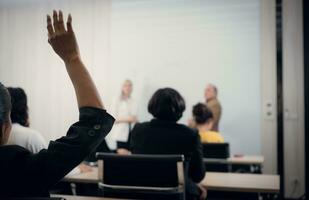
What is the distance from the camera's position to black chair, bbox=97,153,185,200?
1861 millimetres

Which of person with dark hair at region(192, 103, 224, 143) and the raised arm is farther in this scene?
person with dark hair at region(192, 103, 224, 143)

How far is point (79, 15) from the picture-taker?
18.6 ft

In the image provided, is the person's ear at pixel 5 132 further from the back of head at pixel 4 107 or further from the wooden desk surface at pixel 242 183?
the wooden desk surface at pixel 242 183

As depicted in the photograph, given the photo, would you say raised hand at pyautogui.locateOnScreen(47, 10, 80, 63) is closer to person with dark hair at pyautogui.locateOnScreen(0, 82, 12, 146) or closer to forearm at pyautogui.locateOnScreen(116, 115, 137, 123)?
person with dark hair at pyautogui.locateOnScreen(0, 82, 12, 146)

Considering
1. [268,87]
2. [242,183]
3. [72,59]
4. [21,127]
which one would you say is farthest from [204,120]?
[72,59]

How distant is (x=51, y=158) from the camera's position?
754 millimetres

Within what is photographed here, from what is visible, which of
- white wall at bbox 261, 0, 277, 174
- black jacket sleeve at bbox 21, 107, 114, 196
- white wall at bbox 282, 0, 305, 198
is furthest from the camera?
white wall at bbox 261, 0, 277, 174

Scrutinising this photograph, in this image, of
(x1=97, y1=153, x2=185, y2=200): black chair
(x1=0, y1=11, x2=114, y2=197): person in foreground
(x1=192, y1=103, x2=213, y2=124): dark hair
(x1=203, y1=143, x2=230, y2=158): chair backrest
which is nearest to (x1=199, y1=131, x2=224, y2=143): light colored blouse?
(x1=192, y1=103, x2=213, y2=124): dark hair

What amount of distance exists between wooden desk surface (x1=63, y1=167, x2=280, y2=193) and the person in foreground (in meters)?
1.46

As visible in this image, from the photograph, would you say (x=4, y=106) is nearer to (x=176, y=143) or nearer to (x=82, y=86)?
(x=82, y=86)

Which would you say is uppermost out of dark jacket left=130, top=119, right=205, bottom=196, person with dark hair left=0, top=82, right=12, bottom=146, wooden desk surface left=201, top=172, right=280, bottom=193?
person with dark hair left=0, top=82, right=12, bottom=146

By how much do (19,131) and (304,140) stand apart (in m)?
3.53

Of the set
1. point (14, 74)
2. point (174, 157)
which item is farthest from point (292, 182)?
point (14, 74)

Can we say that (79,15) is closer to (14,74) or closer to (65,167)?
(14,74)
